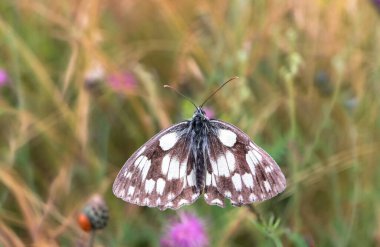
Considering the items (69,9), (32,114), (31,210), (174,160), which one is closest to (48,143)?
(32,114)

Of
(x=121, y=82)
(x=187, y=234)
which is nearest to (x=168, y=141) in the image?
(x=187, y=234)

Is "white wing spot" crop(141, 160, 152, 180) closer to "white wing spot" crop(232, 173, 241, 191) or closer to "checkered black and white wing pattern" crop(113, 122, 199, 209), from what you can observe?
"checkered black and white wing pattern" crop(113, 122, 199, 209)

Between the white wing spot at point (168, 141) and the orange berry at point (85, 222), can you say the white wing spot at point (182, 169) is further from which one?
the orange berry at point (85, 222)

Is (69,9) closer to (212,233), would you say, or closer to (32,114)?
(32,114)

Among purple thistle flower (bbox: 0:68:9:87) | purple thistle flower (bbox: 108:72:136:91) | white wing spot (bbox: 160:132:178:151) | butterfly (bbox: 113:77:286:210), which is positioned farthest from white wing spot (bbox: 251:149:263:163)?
purple thistle flower (bbox: 0:68:9:87)

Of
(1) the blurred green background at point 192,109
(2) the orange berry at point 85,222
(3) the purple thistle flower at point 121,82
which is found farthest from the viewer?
(3) the purple thistle flower at point 121,82

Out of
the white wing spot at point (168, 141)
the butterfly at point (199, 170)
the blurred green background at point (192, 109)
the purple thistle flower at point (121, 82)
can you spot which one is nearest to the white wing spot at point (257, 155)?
the butterfly at point (199, 170)

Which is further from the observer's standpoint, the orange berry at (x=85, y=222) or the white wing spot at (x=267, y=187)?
the orange berry at (x=85, y=222)
